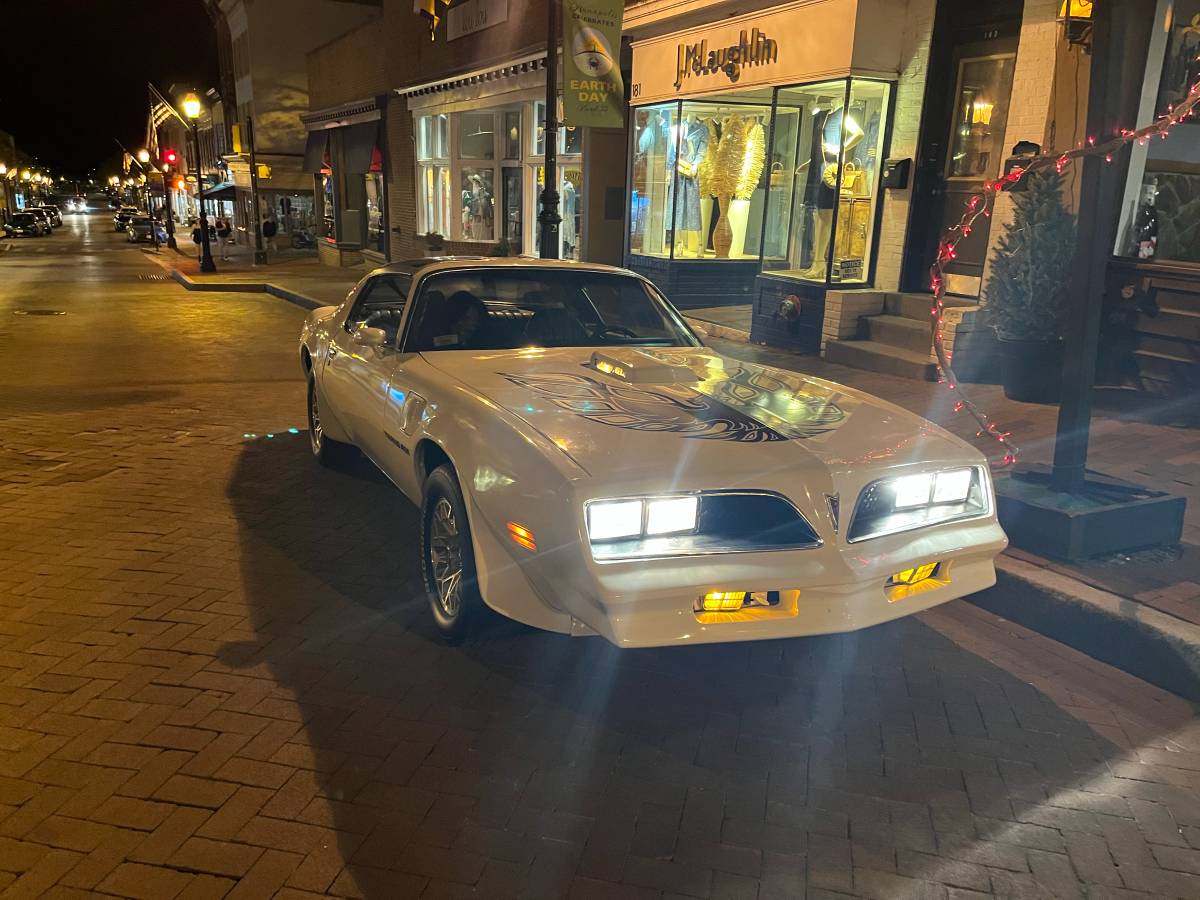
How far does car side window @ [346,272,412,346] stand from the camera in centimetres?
564

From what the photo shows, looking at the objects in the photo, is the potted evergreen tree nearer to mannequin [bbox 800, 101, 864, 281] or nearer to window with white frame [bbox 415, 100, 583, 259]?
mannequin [bbox 800, 101, 864, 281]

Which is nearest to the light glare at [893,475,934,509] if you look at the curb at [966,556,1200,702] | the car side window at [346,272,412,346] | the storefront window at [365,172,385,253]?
the curb at [966,556,1200,702]

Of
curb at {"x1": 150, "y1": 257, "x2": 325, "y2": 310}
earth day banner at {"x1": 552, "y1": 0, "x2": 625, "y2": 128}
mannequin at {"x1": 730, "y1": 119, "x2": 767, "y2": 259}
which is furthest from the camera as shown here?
curb at {"x1": 150, "y1": 257, "x2": 325, "y2": 310}

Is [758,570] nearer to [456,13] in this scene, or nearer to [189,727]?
[189,727]

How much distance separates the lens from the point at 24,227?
5722cm

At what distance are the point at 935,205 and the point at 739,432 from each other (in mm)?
7642

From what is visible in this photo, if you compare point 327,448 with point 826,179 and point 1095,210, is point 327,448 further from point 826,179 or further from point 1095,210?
point 826,179

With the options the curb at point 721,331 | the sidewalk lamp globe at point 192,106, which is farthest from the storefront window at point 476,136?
the curb at point 721,331

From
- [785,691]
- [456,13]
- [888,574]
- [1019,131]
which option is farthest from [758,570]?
[456,13]

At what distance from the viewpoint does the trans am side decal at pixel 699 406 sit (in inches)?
136

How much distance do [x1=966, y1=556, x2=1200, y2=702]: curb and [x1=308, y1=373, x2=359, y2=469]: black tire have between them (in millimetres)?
4324

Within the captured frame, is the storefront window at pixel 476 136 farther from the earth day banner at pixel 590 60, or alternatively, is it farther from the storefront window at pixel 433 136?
the earth day banner at pixel 590 60

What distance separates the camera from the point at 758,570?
121 inches

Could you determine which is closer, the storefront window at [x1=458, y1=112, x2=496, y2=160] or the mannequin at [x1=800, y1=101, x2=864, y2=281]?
the mannequin at [x1=800, y1=101, x2=864, y2=281]
